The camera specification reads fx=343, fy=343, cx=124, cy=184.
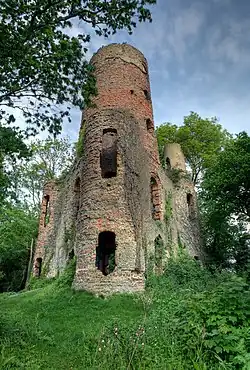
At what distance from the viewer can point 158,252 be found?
54.5 feet

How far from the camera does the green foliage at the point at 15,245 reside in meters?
28.1

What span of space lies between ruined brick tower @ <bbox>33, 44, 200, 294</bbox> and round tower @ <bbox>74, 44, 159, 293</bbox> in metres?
0.04

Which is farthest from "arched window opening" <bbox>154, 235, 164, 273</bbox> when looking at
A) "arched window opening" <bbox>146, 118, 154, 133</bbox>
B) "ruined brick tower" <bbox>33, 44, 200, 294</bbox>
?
"arched window opening" <bbox>146, 118, 154, 133</bbox>

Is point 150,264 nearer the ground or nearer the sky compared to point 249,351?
nearer the sky

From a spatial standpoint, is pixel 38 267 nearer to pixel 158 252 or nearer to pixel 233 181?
pixel 158 252

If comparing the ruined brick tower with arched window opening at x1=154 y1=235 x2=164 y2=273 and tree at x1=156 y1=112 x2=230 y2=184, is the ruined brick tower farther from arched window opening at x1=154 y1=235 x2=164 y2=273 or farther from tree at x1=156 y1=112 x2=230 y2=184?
tree at x1=156 y1=112 x2=230 y2=184

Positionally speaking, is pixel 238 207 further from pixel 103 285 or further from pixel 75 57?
pixel 75 57

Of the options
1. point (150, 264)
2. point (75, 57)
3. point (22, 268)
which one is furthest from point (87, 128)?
point (22, 268)

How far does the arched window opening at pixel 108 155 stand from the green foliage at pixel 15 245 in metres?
11.9

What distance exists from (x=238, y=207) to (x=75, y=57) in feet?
49.8

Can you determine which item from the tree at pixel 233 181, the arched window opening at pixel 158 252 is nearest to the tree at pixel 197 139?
the tree at pixel 233 181

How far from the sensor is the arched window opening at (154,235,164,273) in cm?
1606

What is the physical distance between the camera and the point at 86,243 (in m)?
14.8

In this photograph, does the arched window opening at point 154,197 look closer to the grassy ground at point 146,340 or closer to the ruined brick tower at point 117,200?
the ruined brick tower at point 117,200
